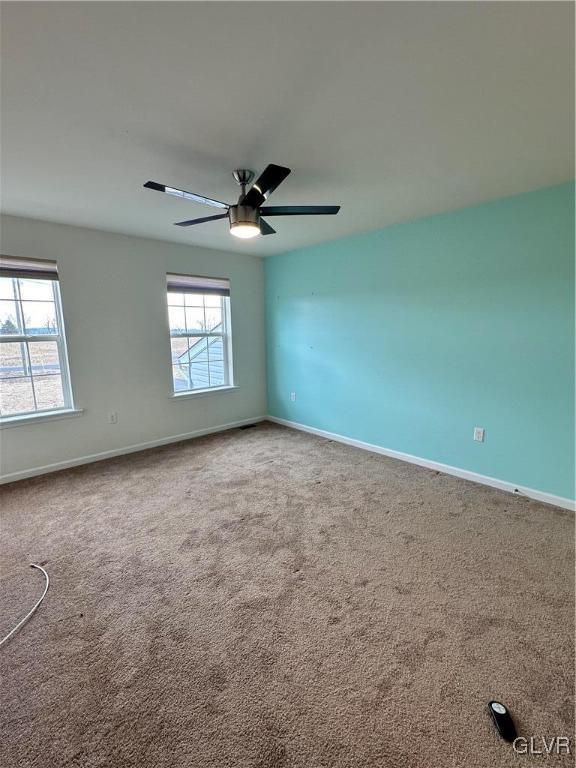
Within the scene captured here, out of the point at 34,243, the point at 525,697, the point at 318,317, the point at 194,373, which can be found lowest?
the point at 525,697

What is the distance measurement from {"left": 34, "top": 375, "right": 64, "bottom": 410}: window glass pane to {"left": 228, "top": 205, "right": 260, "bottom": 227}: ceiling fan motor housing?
250cm

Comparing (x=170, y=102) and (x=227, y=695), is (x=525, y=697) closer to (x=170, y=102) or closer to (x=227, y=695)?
(x=227, y=695)

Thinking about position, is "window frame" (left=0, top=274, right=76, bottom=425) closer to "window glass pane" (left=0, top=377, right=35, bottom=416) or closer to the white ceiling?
"window glass pane" (left=0, top=377, right=35, bottom=416)

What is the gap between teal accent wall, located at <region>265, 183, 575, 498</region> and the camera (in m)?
2.53

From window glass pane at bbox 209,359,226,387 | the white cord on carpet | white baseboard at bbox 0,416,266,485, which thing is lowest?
the white cord on carpet

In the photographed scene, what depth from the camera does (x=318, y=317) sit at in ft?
13.5

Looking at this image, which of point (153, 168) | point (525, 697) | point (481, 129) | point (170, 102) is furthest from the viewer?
point (153, 168)

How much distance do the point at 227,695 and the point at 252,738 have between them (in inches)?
7.0

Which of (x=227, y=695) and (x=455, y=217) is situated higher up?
(x=455, y=217)

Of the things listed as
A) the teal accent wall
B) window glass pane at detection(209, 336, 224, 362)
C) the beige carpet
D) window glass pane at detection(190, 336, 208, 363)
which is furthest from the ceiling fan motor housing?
window glass pane at detection(209, 336, 224, 362)

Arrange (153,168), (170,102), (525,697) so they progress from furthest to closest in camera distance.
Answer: (153,168) < (170,102) < (525,697)

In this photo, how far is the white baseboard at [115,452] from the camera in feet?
10.3

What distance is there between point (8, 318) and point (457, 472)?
425 cm

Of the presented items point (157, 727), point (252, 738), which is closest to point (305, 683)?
point (252, 738)
